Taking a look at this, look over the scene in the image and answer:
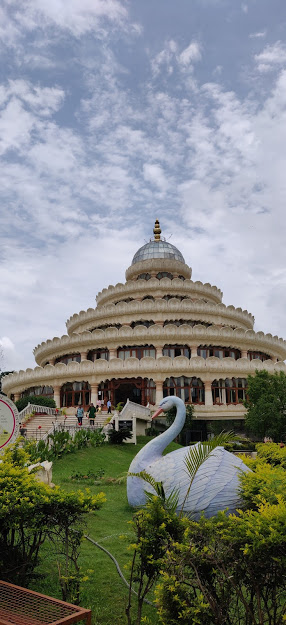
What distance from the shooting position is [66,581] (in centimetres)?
626

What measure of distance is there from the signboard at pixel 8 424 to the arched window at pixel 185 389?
89.8 ft

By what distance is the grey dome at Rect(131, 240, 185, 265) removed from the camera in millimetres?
54156

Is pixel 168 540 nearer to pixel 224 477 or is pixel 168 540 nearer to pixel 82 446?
pixel 224 477

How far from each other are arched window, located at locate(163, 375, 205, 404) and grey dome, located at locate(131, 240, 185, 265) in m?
19.3

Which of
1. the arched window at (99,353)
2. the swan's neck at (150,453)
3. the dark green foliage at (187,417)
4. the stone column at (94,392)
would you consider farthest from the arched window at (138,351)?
the swan's neck at (150,453)

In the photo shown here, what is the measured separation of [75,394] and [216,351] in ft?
41.2

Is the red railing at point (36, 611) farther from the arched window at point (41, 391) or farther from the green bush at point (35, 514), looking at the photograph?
the arched window at point (41, 391)

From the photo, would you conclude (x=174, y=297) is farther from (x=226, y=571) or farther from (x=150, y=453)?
(x=226, y=571)

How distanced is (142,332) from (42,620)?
3370cm

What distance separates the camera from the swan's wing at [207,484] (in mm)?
9148

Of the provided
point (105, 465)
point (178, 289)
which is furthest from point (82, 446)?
point (178, 289)

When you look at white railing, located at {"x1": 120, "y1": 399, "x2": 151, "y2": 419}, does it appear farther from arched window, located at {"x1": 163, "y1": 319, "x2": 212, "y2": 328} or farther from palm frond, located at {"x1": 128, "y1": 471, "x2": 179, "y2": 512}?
palm frond, located at {"x1": 128, "y1": 471, "x2": 179, "y2": 512}

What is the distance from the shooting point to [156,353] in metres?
40.0

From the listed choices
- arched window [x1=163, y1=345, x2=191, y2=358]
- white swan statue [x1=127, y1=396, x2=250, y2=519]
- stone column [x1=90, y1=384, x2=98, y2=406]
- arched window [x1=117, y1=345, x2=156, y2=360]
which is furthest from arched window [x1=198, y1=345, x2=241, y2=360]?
white swan statue [x1=127, y1=396, x2=250, y2=519]
